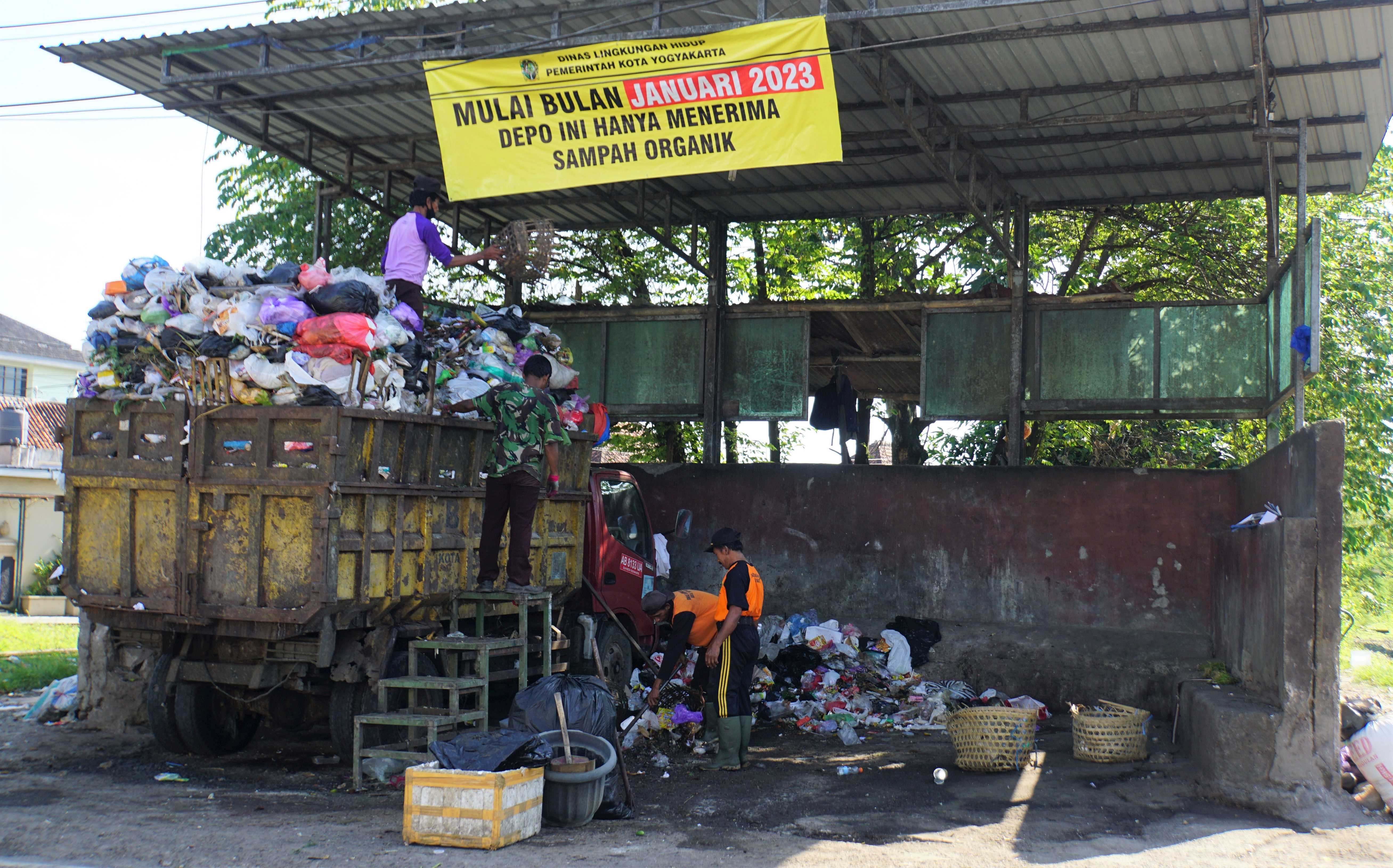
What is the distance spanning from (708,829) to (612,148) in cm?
513

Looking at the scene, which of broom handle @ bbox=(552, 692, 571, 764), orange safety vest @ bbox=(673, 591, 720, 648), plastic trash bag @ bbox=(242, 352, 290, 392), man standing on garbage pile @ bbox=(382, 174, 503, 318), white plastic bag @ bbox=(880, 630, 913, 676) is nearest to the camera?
broom handle @ bbox=(552, 692, 571, 764)

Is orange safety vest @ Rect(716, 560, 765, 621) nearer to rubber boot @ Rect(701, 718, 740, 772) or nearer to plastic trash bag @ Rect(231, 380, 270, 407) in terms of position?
rubber boot @ Rect(701, 718, 740, 772)

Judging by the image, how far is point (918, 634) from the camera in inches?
426

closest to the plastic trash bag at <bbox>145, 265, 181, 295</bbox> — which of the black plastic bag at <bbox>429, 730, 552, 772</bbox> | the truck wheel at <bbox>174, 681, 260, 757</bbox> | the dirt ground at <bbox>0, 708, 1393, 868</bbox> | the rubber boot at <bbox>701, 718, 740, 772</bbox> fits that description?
the truck wheel at <bbox>174, 681, 260, 757</bbox>

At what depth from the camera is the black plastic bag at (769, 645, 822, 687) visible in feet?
33.1

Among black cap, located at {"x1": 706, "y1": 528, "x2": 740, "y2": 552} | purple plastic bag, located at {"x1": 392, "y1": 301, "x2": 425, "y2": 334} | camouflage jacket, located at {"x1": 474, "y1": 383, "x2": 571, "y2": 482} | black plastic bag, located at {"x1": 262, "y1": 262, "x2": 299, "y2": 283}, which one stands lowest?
black cap, located at {"x1": 706, "y1": 528, "x2": 740, "y2": 552}

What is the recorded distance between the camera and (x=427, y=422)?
6977mm

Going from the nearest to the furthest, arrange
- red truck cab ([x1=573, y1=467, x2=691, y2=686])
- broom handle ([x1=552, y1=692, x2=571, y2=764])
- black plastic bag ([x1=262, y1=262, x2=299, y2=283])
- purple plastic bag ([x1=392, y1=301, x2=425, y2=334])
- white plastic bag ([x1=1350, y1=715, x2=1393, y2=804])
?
broom handle ([x1=552, y1=692, x2=571, y2=764]) → white plastic bag ([x1=1350, y1=715, x2=1393, y2=804]) → black plastic bag ([x1=262, y1=262, x2=299, y2=283]) → purple plastic bag ([x1=392, y1=301, x2=425, y2=334]) → red truck cab ([x1=573, y1=467, x2=691, y2=686])

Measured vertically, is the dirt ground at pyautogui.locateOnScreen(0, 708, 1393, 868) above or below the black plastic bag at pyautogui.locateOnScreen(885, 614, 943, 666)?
below

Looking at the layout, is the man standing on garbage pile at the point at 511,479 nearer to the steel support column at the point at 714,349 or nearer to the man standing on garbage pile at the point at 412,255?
the man standing on garbage pile at the point at 412,255

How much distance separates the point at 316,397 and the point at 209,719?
2512 mm

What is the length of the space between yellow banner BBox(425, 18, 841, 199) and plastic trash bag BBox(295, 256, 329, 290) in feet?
7.36

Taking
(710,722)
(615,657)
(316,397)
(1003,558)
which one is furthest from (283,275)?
(1003,558)

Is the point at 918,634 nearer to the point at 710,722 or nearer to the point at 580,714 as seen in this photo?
the point at 710,722
